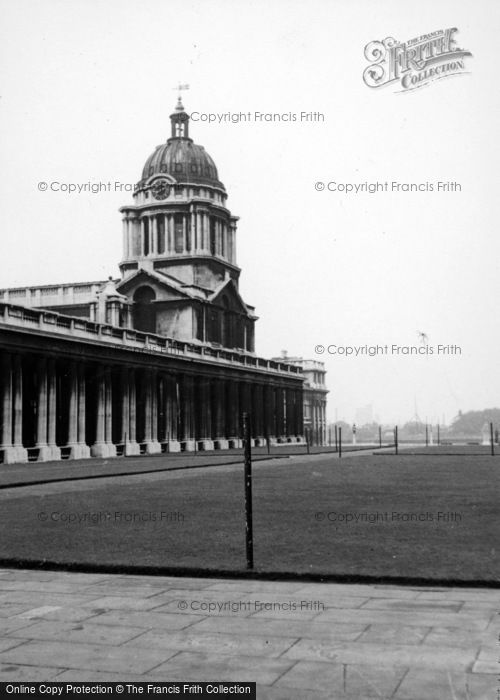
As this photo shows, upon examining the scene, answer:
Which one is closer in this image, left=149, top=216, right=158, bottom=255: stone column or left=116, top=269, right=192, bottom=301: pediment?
left=116, top=269, right=192, bottom=301: pediment

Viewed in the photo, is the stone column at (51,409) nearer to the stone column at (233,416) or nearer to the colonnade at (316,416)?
the stone column at (233,416)

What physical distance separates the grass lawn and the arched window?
5516 cm

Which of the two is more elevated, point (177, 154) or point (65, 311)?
point (177, 154)

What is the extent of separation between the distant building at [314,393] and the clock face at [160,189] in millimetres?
51602

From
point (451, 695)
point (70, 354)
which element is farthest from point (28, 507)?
point (70, 354)

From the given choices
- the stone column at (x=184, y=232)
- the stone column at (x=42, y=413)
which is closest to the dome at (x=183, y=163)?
the stone column at (x=184, y=232)

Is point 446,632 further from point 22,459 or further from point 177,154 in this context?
point 177,154

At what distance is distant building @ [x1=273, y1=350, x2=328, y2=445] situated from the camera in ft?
447

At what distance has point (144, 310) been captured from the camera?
264 feet

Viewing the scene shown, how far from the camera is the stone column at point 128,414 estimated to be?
58.0 meters

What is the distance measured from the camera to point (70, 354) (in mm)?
50781

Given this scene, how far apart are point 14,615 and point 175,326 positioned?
71.1 meters

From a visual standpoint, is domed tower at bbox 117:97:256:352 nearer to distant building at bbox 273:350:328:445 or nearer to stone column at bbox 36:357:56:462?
stone column at bbox 36:357:56:462

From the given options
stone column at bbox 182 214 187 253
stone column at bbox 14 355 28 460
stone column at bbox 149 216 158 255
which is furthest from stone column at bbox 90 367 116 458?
stone column at bbox 149 216 158 255
